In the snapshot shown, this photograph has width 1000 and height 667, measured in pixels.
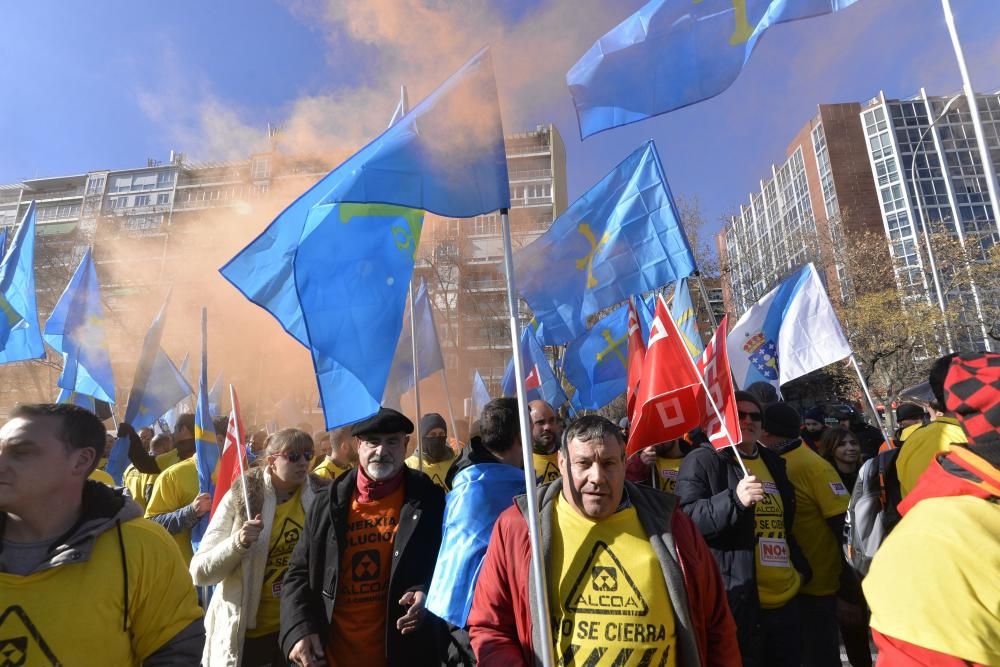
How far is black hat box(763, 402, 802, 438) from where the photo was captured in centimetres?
416

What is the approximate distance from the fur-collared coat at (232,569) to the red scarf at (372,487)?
0.69 meters

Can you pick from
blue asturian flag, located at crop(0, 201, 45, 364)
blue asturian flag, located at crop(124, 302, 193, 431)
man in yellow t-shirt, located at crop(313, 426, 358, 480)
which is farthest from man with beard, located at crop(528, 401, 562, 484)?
blue asturian flag, located at crop(0, 201, 45, 364)

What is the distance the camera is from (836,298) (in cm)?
2634

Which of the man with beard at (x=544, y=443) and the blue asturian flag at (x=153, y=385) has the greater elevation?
the blue asturian flag at (x=153, y=385)

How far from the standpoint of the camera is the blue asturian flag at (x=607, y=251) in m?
5.56

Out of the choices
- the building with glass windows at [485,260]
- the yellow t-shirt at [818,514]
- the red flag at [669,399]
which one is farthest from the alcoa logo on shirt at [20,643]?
the building with glass windows at [485,260]

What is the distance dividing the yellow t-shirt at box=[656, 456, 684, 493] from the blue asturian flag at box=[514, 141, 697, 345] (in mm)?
1618

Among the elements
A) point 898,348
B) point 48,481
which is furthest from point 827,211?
point 48,481

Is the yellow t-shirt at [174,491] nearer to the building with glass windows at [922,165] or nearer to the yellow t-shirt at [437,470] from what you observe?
the yellow t-shirt at [437,470]

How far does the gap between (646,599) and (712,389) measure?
192 centimetres

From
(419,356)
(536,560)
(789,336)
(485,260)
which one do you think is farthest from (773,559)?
(485,260)

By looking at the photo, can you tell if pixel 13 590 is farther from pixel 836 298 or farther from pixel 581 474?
pixel 836 298

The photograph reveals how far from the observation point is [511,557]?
7.19ft

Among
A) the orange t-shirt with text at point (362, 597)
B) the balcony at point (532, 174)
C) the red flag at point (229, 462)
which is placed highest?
the balcony at point (532, 174)
